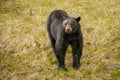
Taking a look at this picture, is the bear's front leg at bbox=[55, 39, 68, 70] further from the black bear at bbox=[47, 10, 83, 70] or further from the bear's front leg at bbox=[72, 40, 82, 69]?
the bear's front leg at bbox=[72, 40, 82, 69]

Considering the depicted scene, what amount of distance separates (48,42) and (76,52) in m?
1.85

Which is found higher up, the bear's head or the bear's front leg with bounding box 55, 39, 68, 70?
the bear's head

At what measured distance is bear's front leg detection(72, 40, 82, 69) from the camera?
27.7 ft

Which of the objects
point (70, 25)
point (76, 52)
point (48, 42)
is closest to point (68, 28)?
point (70, 25)

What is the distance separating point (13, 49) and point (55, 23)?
6.00ft

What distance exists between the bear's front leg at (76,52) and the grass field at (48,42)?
0.17 metres

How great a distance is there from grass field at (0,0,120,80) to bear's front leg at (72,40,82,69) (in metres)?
0.17

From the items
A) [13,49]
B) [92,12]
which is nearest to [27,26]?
[13,49]

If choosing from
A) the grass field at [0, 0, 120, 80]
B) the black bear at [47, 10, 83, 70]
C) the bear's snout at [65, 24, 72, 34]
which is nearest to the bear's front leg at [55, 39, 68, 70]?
the black bear at [47, 10, 83, 70]

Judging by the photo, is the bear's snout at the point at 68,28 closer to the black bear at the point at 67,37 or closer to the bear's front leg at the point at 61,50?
the black bear at the point at 67,37

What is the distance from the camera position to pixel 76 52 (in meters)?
8.54

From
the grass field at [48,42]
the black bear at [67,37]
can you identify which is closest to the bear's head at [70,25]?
the black bear at [67,37]

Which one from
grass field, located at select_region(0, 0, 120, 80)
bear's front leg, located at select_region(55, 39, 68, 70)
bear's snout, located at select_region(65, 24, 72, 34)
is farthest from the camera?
grass field, located at select_region(0, 0, 120, 80)

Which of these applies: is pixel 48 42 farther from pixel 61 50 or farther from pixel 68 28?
pixel 68 28
